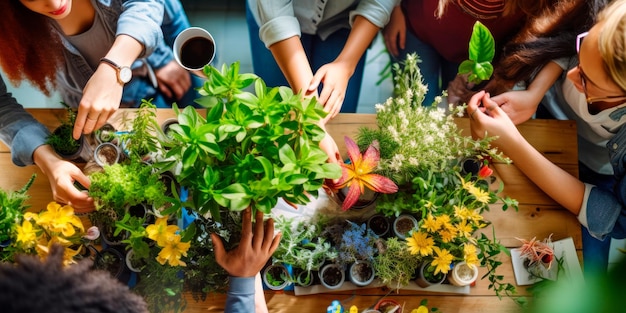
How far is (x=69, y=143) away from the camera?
1409 mm

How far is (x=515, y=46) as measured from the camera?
1.58 meters

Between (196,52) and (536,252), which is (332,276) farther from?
(196,52)

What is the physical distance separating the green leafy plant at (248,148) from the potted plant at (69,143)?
1.73 ft

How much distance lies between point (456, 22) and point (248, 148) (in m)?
0.98

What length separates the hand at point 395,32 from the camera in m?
1.82

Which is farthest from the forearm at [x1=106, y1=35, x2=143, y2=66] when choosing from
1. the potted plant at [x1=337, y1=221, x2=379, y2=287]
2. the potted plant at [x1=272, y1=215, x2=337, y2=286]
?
the potted plant at [x1=337, y1=221, x2=379, y2=287]

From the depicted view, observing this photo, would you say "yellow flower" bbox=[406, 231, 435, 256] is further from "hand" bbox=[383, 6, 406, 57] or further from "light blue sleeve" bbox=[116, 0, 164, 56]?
"light blue sleeve" bbox=[116, 0, 164, 56]

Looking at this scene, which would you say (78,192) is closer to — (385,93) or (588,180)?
(385,93)

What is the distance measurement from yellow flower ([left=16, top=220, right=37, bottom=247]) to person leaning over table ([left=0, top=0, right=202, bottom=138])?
0.33m

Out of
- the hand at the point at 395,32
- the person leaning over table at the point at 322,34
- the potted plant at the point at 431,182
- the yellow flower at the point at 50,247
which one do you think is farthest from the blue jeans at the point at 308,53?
the yellow flower at the point at 50,247

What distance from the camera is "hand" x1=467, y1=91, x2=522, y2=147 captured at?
148cm

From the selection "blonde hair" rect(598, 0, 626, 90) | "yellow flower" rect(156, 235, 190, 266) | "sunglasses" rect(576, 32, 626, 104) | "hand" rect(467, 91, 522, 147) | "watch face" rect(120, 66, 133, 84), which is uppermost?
"blonde hair" rect(598, 0, 626, 90)

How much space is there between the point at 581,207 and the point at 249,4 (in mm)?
1299

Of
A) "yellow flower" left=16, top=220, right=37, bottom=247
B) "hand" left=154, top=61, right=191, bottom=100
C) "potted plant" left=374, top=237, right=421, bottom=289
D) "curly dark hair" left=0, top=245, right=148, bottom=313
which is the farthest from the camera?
"hand" left=154, top=61, right=191, bottom=100
